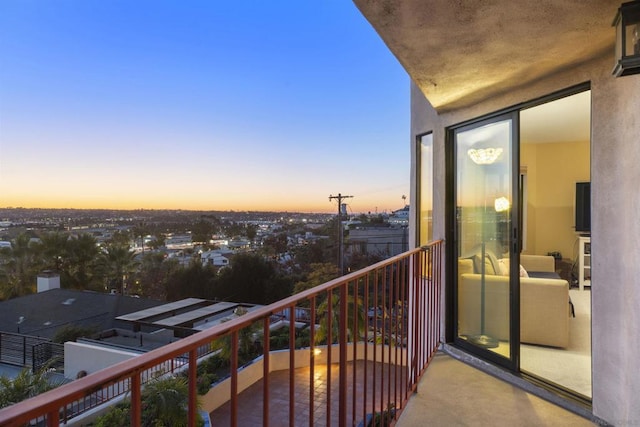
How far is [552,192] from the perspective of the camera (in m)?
6.71

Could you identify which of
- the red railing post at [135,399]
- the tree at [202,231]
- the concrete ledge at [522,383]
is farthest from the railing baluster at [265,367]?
the tree at [202,231]

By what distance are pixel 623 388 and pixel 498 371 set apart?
36.2 inches

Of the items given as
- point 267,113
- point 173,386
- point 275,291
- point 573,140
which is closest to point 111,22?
point 267,113

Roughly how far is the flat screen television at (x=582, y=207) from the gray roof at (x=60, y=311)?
2001 cm

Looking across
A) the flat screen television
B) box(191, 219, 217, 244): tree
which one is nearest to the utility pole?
box(191, 219, 217, 244): tree

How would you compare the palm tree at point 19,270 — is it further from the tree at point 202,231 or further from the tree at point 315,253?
the tree at point 315,253

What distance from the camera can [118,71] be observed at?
65.4 feet

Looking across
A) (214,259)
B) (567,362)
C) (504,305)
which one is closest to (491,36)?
(504,305)

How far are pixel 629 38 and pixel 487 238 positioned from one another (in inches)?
72.7

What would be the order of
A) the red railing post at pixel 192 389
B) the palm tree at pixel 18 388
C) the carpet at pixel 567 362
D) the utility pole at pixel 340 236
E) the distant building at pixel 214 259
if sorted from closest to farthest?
the red railing post at pixel 192 389
the carpet at pixel 567 362
the palm tree at pixel 18 388
the utility pole at pixel 340 236
the distant building at pixel 214 259

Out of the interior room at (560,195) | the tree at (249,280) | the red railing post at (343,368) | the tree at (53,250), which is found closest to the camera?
the red railing post at (343,368)

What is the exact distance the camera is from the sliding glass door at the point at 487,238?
293cm

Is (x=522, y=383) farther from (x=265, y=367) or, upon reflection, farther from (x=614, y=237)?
(x=265, y=367)

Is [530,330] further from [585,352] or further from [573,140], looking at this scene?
[573,140]
